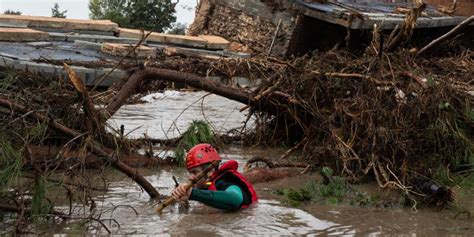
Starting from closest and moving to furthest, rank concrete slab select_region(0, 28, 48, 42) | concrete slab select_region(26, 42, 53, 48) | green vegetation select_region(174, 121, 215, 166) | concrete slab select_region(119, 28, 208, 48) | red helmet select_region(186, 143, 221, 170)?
red helmet select_region(186, 143, 221, 170) < green vegetation select_region(174, 121, 215, 166) < concrete slab select_region(26, 42, 53, 48) < concrete slab select_region(0, 28, 48, 42) < concrete slab select_region(119, 28, 208, 48)

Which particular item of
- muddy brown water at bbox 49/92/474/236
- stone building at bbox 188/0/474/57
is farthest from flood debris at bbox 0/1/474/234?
stone building at bbox 188/0/474/57

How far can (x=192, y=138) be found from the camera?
8.50m

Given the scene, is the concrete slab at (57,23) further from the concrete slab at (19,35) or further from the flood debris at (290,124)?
the flood debris at (290,124)

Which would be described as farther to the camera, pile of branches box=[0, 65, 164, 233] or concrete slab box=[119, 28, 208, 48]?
concrete slab box=[119, 28, 208, 48]

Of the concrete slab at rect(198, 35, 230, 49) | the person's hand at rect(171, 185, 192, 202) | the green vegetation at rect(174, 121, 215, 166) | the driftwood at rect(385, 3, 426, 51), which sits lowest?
the person's hand at rect(171, 185, 192, 202)

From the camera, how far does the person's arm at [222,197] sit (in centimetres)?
604

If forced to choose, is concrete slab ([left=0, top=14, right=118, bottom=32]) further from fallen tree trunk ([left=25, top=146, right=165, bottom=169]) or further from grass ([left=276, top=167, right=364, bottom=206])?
grass ([left=276, top=167, right=364, bottom=206])

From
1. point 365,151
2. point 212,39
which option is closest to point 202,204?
point 365,151

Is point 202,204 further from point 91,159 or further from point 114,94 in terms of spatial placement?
point 114,94

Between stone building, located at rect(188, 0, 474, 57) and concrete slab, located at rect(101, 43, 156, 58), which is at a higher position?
stone building, located at rect(188, 0, 474, 57)

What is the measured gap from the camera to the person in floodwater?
609 cm

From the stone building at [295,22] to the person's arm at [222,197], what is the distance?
10.1m

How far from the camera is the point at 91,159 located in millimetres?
7688

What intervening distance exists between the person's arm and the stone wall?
1063 cm
